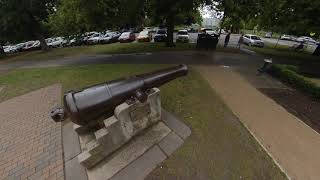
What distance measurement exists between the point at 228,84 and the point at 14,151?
793 cm

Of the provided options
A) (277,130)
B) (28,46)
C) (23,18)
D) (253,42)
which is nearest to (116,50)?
(23,18)

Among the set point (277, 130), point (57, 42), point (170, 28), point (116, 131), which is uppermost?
point (170, 28)

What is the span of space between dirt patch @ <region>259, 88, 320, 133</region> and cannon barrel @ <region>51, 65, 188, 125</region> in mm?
4705

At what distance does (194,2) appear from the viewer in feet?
42.7

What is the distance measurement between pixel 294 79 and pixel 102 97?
8.64m

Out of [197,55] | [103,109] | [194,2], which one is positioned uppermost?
[194,2]

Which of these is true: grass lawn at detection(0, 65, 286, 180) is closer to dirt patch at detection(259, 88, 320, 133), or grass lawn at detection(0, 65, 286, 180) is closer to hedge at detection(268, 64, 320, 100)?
dirt patch at detection(259, 88, 320, 133)

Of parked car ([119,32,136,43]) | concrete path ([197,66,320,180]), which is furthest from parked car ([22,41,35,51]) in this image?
concrete path ([197,66,320,180])

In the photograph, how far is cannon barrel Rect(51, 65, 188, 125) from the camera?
14.9ft

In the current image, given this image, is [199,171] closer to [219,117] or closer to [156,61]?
[219,117]

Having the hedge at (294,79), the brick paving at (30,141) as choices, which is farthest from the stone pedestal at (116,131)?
the hedge at (294,79)

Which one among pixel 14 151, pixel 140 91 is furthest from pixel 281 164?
pixel 14 151

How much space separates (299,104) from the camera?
831 cm

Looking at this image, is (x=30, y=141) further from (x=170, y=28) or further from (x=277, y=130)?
(x=170, y=28)
